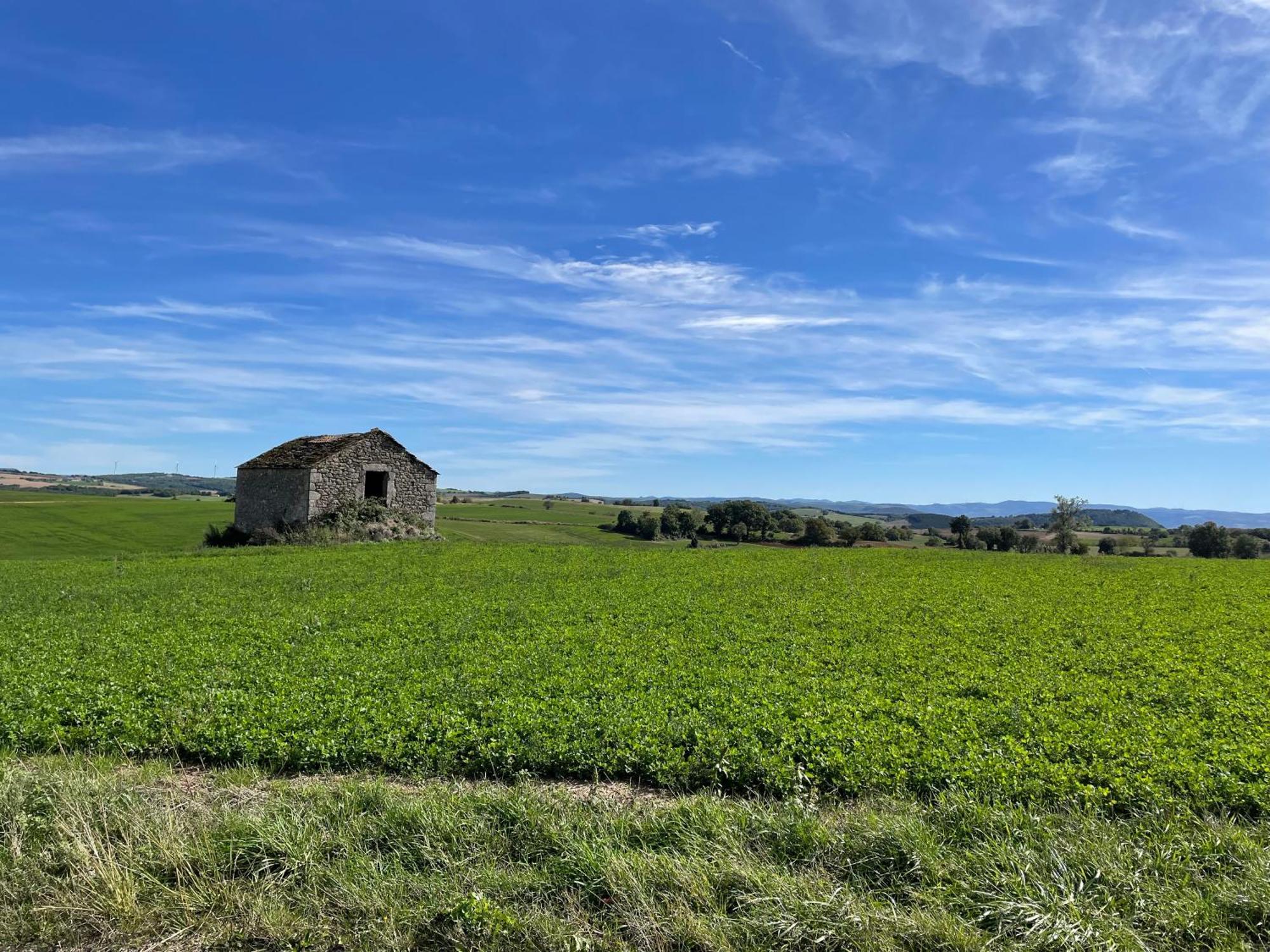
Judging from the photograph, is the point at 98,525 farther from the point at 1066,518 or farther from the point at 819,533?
the point at 1066,518

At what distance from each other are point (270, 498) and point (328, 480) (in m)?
3.68

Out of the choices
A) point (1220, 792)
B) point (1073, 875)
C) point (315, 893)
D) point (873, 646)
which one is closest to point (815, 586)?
point (873, 646)

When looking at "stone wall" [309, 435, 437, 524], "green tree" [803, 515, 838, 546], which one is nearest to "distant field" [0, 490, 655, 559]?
"stone wall" [309, 435, 437, 524]

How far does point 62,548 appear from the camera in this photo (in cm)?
4847

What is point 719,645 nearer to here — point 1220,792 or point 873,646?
point 873,646

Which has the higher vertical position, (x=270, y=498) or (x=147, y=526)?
(x=270, y=498)

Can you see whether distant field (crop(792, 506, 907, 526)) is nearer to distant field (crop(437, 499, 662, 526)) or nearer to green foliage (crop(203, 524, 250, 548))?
distant field (crop(437, 499, 662, 526))

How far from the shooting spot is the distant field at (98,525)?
48.6 m

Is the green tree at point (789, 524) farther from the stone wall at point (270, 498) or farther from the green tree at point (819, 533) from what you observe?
the stone wall at point (270, 498)

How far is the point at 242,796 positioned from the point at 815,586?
55.1ft

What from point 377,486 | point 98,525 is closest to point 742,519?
point 377,486

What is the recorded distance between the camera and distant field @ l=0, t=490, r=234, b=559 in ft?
159

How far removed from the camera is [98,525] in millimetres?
60562

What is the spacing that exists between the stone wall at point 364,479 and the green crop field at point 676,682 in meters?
14.6
